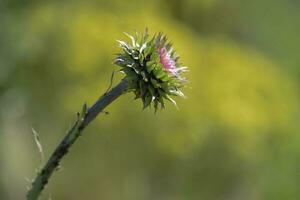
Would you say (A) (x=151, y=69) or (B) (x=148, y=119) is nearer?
(A) (x=151, y=69)

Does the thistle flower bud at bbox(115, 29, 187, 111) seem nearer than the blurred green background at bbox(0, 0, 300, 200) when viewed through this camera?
Yes

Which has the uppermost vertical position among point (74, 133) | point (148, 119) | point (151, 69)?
point (151, 69)

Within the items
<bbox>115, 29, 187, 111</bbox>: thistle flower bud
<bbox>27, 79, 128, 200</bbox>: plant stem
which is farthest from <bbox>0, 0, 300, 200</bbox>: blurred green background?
<bbox>27, 79, 128, 200</bbox>: plant stem

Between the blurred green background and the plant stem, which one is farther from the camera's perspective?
the blurred green background

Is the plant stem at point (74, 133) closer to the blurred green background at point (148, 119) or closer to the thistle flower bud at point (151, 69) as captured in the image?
the thistle flower bud at point (151, 69)

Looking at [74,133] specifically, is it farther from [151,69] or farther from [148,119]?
[148,119]

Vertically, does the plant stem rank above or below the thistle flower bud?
below

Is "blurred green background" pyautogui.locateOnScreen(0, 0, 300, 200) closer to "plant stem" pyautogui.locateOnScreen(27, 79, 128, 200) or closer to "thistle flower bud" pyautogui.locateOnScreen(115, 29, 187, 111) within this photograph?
"thistle flower bud" pyautogui.locateOnScreen(115, 29, 187, 111)

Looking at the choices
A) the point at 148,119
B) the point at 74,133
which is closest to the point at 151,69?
the point at 74,133
